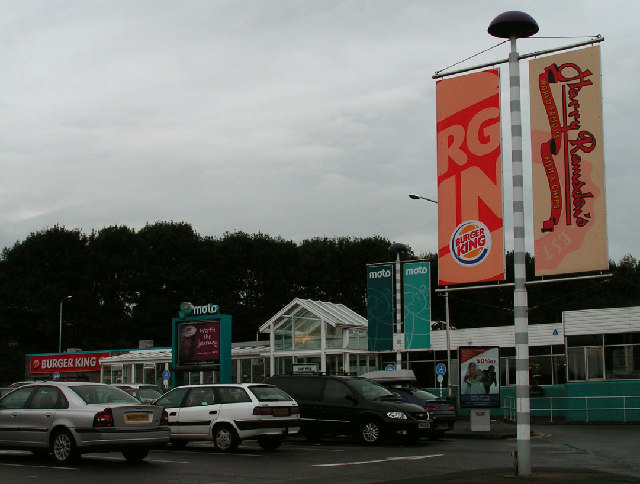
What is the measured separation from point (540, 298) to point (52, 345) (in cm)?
4150

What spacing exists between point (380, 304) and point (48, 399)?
24184 mm

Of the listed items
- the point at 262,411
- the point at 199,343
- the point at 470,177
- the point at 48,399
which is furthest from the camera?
the point at 199,343

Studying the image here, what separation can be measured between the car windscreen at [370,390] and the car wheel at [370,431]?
68cm

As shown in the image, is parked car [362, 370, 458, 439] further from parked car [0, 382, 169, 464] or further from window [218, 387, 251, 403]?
parked car [0, 382, 169, 464]

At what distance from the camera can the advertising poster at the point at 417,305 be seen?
36.1 m

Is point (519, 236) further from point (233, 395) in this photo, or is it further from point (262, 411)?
point (233, 395)

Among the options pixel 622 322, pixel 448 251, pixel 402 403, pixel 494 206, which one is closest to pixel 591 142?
pixel 494 206

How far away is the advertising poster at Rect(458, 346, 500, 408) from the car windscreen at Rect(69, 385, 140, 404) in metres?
14.1

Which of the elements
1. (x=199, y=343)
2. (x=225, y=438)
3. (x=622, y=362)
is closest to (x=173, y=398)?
(x=225, y=438)

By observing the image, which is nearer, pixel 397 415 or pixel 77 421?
pixel 77 421

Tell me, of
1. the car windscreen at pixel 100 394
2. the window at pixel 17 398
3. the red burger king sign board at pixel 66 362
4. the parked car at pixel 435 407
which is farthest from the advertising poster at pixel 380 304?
the red burger king sign board at pixel 66 362

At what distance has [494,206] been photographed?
47.8 feet

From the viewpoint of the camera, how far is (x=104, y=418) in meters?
15.1

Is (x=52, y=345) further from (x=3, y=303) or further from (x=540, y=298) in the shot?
(x=540, y=298)
